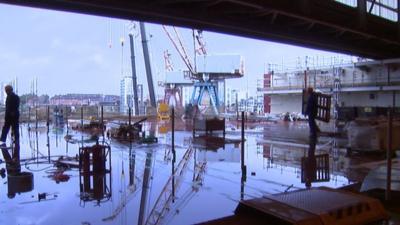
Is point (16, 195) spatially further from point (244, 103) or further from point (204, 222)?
point (244, 103)

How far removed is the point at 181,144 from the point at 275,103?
3055cm

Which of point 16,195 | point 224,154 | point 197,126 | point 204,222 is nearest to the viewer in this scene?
point 204,222

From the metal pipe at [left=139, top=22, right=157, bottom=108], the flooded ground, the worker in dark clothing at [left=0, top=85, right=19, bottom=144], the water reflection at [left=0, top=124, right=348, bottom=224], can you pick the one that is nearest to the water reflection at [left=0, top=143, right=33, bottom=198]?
the flooded ground

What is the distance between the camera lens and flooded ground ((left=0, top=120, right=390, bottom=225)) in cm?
616

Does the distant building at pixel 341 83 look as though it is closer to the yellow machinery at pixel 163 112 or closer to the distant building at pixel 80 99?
the yellow machinery at pixel 163 112

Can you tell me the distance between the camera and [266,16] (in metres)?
15.2

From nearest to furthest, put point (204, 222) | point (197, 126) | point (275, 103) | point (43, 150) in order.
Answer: point (204, 222)
point (43, 150)
point (197, 126)
point (275, 103)

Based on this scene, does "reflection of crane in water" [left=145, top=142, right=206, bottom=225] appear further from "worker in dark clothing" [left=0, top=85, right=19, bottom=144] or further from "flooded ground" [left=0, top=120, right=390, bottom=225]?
"worker in dark clothing" [left=0, top=85, right=19, bottom=144]

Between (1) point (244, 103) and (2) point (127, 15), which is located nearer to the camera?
(2) point (127, 15)

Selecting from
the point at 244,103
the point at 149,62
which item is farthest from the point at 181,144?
the point at 244,103

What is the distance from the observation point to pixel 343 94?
39.0 metres

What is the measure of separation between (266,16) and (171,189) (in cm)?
929

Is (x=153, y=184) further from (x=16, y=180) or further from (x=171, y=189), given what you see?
(x=16, y=180)

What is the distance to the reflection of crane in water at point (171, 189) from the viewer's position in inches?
242
